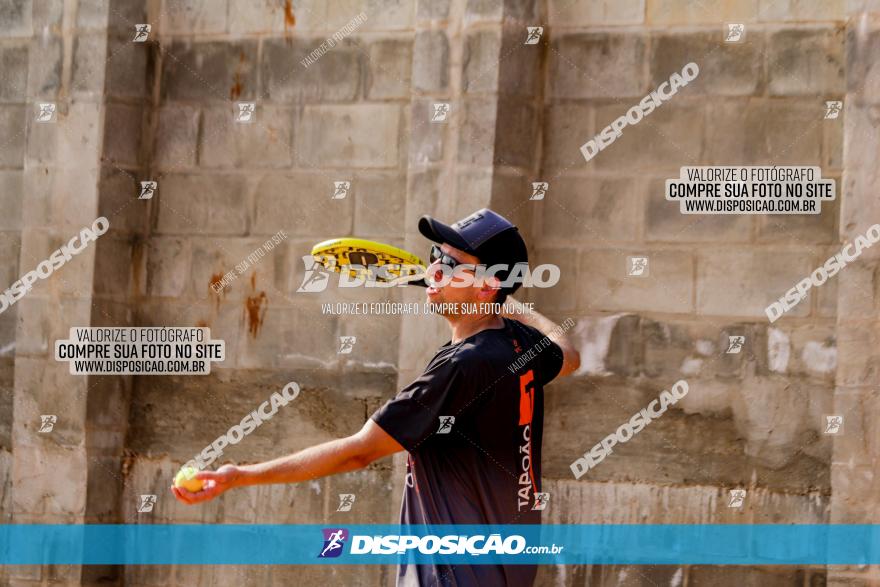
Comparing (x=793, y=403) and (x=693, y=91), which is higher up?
(x=693, y=91)

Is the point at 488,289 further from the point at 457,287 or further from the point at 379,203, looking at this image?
the point at 379,203

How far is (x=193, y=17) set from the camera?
26.9 ft

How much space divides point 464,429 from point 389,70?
3.57 m

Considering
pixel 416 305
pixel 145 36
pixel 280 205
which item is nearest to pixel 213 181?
pixel 280 205

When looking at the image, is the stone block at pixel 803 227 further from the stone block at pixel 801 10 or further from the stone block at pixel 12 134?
the stone block at pixel 12 134

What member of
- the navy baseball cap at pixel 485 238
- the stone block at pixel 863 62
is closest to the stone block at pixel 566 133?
the stone block at pixel 863 62

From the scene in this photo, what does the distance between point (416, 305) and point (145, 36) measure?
102 inches

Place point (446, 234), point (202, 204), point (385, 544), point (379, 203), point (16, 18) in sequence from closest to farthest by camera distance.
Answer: point (446, 234) → point (385, 544) → point (379, 203) → point (202, 204) → point (16, 18)

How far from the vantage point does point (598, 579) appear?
7152 millimetres

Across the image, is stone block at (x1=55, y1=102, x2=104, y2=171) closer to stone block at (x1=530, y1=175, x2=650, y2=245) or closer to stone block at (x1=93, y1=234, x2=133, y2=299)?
stone block at (x1=93, y1=234, x2=133, y2=299)

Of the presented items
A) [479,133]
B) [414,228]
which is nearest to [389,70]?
[479,133]

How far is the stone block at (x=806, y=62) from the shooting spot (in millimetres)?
6938

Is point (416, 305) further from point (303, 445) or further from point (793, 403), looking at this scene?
point (793, 403)

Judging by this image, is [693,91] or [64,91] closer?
[693,91]
